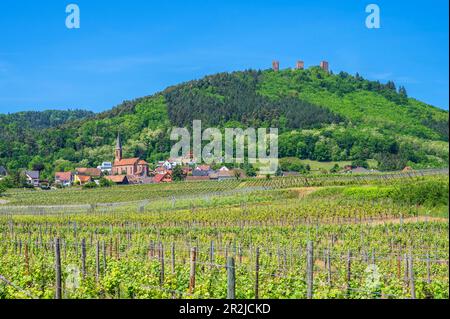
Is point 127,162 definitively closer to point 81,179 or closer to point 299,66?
point 81,179

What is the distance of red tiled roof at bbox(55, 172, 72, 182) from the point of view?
9619 cm

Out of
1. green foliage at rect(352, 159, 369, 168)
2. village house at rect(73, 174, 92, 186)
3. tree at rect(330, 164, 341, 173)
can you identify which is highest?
green foliage at rect(352, 159, 369, 168)

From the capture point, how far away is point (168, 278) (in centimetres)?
1248

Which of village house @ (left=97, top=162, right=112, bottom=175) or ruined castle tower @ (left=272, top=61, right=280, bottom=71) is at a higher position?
ruined castle tower @ (left=272, top=61, right=280, bottom=71)

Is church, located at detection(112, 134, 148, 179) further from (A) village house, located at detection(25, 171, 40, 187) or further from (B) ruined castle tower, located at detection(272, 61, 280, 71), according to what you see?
(B) ruined castle tower, located at detection(272, 61, 280, 71)

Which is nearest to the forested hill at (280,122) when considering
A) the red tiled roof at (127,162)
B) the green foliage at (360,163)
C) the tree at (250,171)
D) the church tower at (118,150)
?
the green foliage at (360,163)

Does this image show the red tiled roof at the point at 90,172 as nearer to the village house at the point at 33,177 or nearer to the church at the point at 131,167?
the church at the point at 131,167

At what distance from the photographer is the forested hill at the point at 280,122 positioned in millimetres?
106812

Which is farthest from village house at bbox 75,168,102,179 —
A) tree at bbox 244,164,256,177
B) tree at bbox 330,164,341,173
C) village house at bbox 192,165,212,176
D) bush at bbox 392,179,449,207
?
bush at bbox 392,179,449,207

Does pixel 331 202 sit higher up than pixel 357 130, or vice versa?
pixel 357 130
